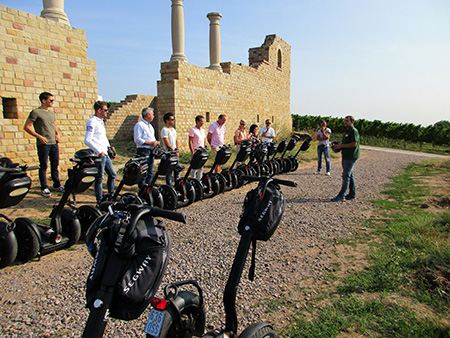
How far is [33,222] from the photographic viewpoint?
3496 mm

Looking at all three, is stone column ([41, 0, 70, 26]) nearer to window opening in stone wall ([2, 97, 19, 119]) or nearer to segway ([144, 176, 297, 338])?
window opening in stone wall ([2, 97, 19, 119])

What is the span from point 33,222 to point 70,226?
0.47 metres

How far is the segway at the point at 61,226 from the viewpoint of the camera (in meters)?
3.46

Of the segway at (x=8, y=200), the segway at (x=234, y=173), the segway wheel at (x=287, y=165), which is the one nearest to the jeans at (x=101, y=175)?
the segway at (x=8, y=200)

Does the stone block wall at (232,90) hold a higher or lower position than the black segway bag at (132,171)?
higher

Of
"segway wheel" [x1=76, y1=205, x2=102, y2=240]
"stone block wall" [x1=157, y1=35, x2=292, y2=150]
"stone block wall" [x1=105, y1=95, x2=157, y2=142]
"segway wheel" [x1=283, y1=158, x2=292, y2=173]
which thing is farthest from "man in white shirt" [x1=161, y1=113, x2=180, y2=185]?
"stone block wall" [x1=105, y1=95, x2=157, y2=142]

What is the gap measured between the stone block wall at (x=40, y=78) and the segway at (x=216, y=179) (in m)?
4.18

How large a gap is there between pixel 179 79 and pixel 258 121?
29.4ft

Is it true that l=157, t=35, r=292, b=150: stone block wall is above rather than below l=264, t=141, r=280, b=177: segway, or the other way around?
above

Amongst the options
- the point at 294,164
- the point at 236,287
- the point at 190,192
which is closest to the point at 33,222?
the point at 236,287

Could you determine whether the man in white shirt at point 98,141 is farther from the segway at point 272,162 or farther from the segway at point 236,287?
the segway at point 272,162

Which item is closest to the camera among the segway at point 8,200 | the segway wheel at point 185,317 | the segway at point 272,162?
the segway wheel at point 185,317

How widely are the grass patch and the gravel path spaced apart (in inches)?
10.0

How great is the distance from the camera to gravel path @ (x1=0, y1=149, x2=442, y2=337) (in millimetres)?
2615
